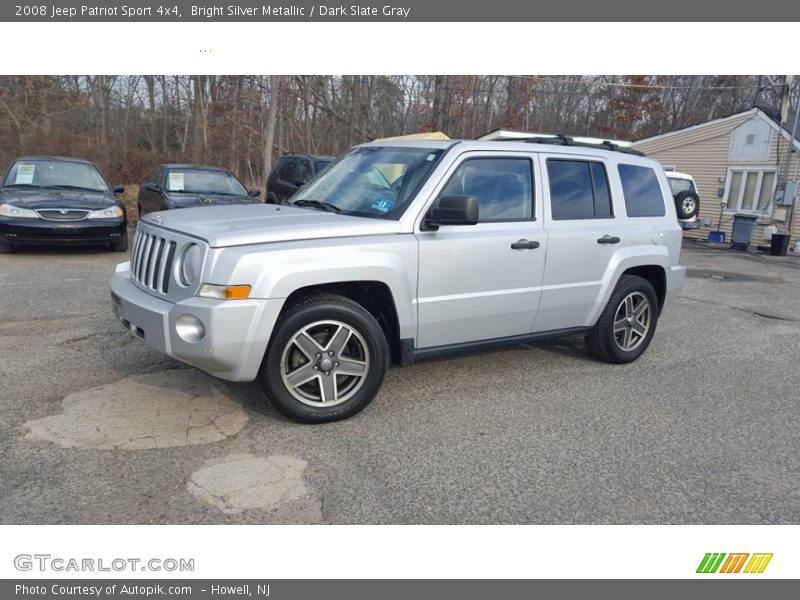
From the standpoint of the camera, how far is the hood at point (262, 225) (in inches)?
143

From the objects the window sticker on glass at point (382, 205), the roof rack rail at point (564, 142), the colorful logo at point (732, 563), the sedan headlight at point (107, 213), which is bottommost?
the colorful logo at point (732, 563)

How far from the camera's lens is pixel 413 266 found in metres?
4.07

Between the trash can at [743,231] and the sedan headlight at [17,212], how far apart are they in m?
18.2

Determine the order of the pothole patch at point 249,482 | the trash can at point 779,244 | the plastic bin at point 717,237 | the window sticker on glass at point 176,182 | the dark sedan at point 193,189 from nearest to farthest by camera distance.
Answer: the pothole patch at point 249,482 < the dark sedan at point 193,189 < the window sticker on glass at point 176,182 < the trash can at point 779,244 < the plastic bin at point 717,237

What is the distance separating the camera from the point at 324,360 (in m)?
3.87

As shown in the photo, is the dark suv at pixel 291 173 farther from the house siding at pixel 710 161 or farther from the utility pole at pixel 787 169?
the house siding at pixel 710 161

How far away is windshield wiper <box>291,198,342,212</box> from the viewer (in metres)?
4.51

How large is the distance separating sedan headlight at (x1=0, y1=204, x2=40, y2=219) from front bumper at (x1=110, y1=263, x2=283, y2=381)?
23.7 feet

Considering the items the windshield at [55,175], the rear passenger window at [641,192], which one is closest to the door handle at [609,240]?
the rear passenger window at [641,192]

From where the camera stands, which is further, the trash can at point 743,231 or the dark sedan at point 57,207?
the trash can at point 743,231

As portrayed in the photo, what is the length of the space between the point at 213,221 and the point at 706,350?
16.6 ft

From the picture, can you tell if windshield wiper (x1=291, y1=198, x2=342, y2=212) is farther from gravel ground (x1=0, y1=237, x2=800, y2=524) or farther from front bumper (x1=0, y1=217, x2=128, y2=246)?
front bumper (x1=0, y1=217, x2=128, y2=246)

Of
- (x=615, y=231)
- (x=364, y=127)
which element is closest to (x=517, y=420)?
(x=615, y=231)

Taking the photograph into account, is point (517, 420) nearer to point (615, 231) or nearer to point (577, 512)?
point (577, 512)
